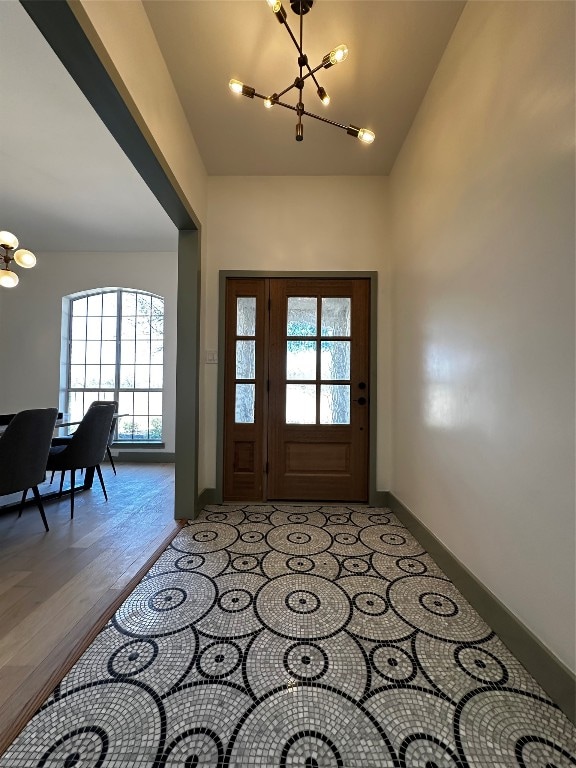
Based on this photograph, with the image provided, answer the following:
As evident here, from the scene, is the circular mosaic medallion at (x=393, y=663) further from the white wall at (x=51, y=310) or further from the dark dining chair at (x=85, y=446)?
the white wall at (x=51, y=310)

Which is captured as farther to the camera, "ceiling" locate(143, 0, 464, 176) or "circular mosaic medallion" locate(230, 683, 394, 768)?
"ceiling" locate(143, 0, 464, 176)

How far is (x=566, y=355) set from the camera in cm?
102

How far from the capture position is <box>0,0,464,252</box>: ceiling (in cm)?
167

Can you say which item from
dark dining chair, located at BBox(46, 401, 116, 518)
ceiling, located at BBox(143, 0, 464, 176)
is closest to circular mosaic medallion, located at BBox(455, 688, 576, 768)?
dark dining chair, located at BBox(46, 401, 116, 518)

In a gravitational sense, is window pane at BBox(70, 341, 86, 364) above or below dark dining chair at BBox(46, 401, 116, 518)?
above

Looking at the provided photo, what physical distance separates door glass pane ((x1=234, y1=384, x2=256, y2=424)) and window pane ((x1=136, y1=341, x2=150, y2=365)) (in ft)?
9.78

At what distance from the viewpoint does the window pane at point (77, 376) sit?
5.07 metres

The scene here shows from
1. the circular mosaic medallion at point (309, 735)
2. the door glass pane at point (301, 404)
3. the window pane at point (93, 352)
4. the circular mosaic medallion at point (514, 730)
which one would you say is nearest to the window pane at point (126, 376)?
the window pane at point (93, 352)

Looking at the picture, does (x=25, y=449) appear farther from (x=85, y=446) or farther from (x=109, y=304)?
(x=109, y=304)

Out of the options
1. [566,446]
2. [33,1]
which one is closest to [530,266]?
[566,446]

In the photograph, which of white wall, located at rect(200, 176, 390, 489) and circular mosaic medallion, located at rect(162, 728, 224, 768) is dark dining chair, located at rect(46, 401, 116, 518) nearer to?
white wall, located at rect(200, 176, 390, 489)

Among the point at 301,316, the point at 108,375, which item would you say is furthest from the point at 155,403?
the point at 301,316

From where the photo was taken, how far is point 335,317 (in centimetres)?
290

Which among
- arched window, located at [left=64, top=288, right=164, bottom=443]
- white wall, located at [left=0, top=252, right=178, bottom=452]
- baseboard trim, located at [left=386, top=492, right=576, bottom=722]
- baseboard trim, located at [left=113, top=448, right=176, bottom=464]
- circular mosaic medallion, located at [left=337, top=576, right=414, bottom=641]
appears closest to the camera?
baseboard trim, located at [left=386, top=492, right=576, bottom=722]
